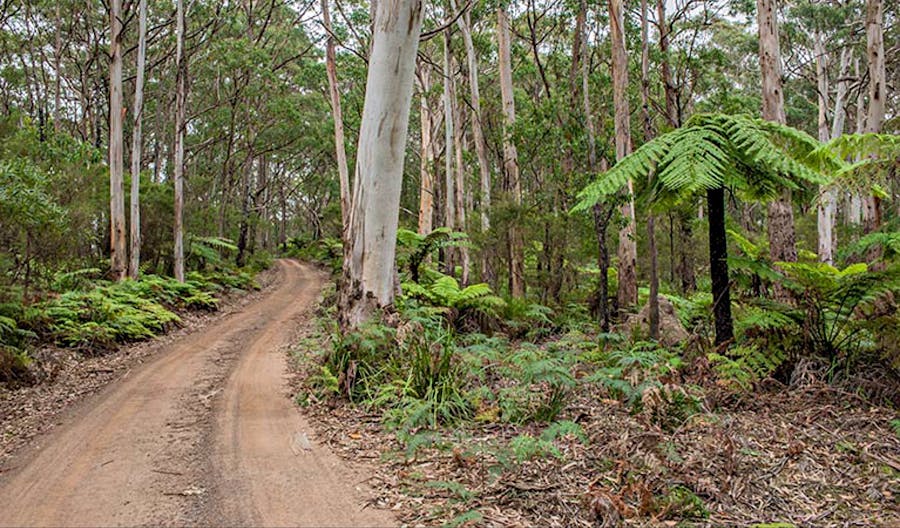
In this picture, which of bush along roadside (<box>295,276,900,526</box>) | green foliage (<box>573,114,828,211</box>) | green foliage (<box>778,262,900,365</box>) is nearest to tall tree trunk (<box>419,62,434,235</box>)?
bush along roadside (<box>295,276,900,526</box>)

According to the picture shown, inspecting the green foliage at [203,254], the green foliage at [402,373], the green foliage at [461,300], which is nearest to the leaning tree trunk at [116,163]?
the green foliage at [203,254]

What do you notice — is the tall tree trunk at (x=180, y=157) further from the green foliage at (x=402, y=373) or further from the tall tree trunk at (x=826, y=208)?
the tall tree trunk at (x=826, y=208)

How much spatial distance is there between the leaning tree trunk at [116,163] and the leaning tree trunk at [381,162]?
9.40m

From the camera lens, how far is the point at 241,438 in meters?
5.36

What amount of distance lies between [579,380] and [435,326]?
2.50 metres

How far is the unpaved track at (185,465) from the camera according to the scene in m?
3.85

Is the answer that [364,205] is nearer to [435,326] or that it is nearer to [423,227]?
[435,326]

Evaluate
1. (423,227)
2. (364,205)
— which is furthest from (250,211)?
(364,205)

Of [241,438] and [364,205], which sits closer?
[241,438]

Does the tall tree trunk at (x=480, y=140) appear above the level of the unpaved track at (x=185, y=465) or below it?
above

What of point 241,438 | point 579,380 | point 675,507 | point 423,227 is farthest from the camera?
point 423,227

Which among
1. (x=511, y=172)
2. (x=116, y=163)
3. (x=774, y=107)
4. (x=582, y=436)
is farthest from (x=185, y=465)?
(x=511, y=172)

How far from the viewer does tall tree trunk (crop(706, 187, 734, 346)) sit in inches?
251

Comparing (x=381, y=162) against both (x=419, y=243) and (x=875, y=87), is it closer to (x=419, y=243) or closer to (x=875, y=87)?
(x=419, y=243)
